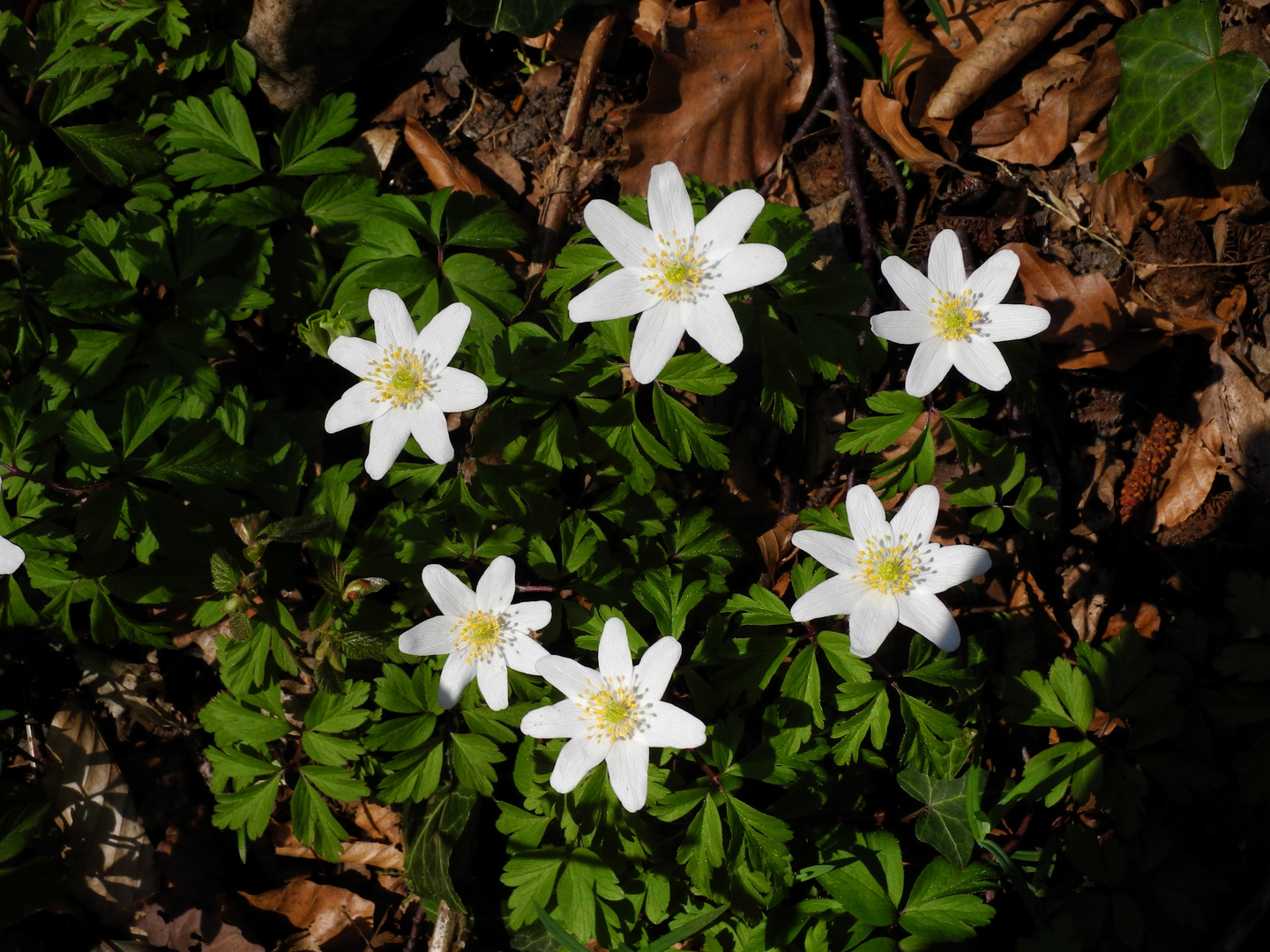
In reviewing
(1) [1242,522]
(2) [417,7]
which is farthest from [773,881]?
(2) [417,7]

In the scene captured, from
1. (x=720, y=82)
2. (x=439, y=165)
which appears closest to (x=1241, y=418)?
(x=720, y=82)

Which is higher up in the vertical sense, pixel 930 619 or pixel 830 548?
pixel 830 548

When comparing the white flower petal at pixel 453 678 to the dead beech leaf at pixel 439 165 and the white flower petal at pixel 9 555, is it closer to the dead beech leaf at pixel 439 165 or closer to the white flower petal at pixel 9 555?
the white flower petal at pixel 9 555

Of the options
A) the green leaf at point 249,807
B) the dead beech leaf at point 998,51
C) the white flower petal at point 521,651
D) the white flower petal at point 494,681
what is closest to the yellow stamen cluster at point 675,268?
the white flower petal at point 521,651

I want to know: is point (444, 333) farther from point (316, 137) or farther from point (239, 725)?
point (239, 725)

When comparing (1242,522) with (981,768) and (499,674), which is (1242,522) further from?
(499,674)

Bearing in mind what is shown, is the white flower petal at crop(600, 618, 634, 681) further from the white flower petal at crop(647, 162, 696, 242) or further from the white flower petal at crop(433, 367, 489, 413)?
the white flower petal at crop(647, 162, 696, 242)
